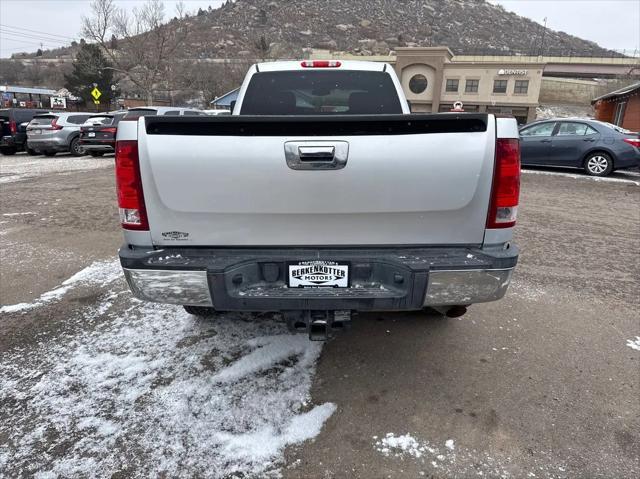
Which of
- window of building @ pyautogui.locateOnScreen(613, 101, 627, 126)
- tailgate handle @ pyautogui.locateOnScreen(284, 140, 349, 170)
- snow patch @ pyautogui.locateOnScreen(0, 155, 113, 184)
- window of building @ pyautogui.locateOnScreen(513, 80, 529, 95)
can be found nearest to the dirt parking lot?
tailgate handle @ pyautogui.locateOnScreen(284, 140, 349, 170)

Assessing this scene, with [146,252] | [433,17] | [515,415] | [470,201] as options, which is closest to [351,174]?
[470,201]

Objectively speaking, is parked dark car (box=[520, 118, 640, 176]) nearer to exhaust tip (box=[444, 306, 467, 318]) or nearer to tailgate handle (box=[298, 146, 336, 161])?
exhaust tip (box=[444, 306, 467, 318])

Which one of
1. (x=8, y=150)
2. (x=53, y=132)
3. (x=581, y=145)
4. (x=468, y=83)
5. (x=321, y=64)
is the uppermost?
(x=468, y=83)

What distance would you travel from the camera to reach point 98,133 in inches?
576

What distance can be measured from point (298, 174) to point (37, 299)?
325cm

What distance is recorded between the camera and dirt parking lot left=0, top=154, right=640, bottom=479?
2.16m

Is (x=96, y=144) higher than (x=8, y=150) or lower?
higher

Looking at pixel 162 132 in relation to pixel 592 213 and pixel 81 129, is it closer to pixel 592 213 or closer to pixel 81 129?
pixel 592 213

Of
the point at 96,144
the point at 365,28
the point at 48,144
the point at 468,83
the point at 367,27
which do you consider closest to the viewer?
the point at 96,144

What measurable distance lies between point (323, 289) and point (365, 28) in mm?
130885

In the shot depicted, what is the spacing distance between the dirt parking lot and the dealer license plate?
79 cm

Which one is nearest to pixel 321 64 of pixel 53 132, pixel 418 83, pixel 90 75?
pixel 53 132

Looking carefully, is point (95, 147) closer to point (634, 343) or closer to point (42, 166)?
point (42, 166)

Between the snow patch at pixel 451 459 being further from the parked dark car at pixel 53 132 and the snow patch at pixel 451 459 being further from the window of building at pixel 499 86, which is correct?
the window of building at pixel 499 86
